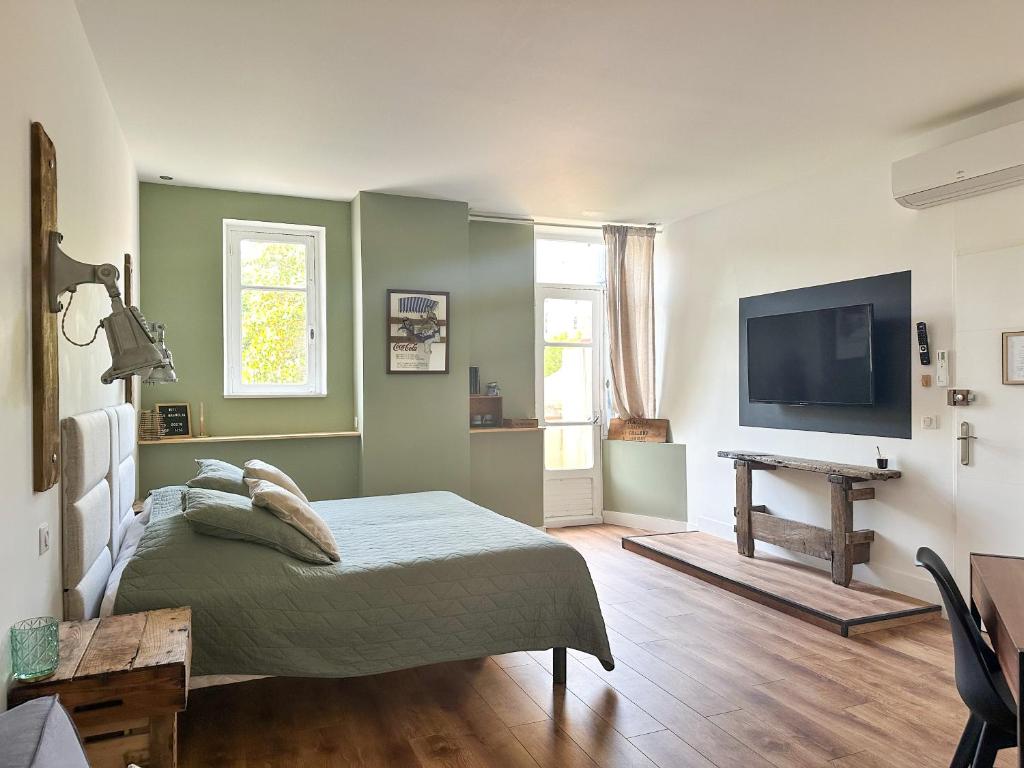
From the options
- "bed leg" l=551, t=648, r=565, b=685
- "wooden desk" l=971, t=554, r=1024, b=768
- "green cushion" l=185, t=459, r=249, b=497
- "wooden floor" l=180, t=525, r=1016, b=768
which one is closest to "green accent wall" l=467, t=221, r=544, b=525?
"wooden floor" l=180, t=525, r=1016, b=768

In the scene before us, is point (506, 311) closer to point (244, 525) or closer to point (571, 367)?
point (571, 367)

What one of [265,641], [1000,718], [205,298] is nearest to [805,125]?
[1000,718]

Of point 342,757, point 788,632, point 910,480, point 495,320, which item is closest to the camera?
point 342,757

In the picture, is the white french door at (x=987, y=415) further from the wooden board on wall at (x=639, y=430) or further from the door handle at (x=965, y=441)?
the wooden board on wall at (x=639, y=430)

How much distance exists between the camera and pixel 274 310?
215 inches

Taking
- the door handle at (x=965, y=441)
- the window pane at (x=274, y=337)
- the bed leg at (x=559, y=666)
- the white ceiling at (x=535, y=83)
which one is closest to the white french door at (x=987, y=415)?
the door handle at (x=965, y=441)

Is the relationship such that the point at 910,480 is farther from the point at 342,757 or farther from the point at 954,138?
the point at 342,757

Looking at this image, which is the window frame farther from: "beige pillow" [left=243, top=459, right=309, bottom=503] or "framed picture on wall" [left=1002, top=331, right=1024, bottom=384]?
"beige pillow" [left=243, top=459, right=309, bottom=503]

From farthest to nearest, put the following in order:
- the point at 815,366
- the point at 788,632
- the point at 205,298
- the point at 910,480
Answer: the point at 205,298 < the point at 815,366 < the point at 910,480 < the point at 788,632

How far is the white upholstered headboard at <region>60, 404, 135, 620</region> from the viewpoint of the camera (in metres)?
2.33

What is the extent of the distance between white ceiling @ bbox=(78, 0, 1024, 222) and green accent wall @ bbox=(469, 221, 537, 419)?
1253 mm

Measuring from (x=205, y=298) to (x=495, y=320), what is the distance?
233 cm

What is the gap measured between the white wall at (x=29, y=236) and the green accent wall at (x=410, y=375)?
2.24 meters

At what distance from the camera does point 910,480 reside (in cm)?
427
